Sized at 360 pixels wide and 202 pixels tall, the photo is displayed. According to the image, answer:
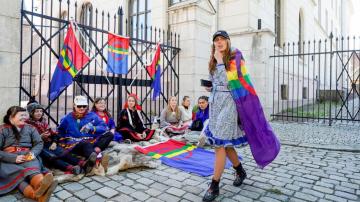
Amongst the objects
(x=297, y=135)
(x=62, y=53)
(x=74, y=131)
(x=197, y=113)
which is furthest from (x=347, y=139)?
(x=62, y=53)

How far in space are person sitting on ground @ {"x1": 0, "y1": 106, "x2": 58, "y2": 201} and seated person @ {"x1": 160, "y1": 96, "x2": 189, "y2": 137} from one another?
382 centimetres

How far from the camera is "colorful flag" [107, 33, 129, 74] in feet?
23.2

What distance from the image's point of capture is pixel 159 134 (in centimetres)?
681

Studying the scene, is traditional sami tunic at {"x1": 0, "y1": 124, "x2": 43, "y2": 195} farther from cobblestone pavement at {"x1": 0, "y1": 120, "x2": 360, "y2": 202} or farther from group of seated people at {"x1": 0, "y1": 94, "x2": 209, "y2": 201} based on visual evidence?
cobblestone pavement at {"x1": 0, "y1": 120, "x2": 360, "y2": 202}

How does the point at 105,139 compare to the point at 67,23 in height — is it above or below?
below

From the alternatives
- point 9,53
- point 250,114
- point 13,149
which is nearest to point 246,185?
point 250,114

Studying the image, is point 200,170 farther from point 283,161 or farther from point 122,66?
point 122,66

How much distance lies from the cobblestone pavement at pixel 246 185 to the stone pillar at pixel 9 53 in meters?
1.98

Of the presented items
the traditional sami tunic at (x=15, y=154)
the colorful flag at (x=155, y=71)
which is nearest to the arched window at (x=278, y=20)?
the colorful flag at (x=155, y=71)

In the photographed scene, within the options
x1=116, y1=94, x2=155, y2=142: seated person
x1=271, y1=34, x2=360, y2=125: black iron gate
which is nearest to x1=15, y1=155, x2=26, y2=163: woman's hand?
x1=116, y1=94, x2=155, y2=142: seated person

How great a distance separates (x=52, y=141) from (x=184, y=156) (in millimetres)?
2298

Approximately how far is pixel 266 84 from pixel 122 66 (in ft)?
18.5

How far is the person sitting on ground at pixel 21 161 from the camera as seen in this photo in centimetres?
312

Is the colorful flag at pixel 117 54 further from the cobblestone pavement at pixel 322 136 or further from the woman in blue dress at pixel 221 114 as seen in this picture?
the cobblestone pavement at pixel 322 136
